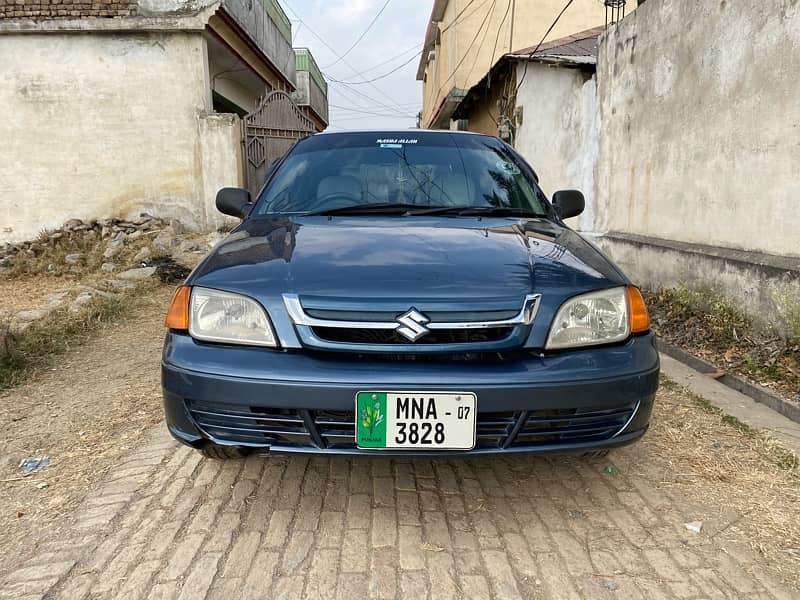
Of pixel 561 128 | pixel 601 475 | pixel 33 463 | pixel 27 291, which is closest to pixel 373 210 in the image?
pixel 601 475

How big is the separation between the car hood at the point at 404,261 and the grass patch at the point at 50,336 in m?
2.44

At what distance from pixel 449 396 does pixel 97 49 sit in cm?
933

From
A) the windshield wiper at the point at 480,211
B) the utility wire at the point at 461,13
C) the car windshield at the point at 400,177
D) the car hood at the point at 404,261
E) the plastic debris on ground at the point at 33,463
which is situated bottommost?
the plastic debris on ground at the point at 33,463

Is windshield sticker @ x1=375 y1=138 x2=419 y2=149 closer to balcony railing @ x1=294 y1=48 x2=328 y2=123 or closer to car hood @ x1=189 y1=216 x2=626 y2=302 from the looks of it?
car hood @ x1=189 y1=216 x2=626 y2=302

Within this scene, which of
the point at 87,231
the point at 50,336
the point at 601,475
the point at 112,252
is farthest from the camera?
the point at 87,231

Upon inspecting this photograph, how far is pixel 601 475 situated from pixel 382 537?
1.08m

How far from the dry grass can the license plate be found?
113 centimetres

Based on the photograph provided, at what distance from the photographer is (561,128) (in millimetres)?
8047

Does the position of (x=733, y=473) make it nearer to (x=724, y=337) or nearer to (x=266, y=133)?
(x=724, y=337)

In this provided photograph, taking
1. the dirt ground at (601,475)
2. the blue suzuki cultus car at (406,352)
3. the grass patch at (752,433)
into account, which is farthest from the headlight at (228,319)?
the grass patch at (752,433)

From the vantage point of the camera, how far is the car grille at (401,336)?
5.99ft

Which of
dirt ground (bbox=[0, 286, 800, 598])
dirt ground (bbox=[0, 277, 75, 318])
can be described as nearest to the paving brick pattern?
dirt ground (bbox=[0, 286, 800, 598])

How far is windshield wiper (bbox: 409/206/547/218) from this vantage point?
270 cm

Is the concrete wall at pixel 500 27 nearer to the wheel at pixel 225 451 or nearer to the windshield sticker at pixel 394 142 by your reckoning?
the windshield sticker at pixel 394 142
